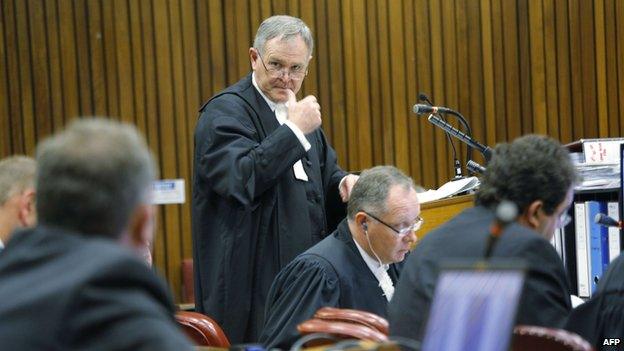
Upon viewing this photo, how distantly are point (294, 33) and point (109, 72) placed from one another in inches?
122

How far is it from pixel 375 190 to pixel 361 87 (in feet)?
12.2

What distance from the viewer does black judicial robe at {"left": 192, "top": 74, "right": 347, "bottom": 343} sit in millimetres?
4266

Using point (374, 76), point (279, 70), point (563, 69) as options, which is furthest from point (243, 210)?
point (563, 69)

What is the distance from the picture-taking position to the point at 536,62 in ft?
25.7

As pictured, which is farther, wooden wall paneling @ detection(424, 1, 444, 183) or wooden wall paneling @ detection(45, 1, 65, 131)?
wooden wall paneling @ detection(424, 1, 444, 183)

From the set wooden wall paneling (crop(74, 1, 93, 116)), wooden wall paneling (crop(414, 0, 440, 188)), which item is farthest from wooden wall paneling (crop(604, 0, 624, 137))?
wooden wall paneling (crop(74, 1, 93, 116))

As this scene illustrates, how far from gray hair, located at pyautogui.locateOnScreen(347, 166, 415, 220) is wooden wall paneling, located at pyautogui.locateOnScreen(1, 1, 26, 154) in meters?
3.84

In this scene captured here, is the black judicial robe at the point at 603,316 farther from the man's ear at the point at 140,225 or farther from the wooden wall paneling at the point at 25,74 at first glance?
the wooden wall paneling at the point at 25,74

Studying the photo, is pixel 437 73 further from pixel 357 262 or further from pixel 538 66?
pixel 357 262

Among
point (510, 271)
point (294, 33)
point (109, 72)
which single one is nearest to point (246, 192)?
point (294, 33)

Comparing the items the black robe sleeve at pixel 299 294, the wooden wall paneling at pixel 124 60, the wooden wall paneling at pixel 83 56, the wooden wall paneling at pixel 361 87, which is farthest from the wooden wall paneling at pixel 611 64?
the black robe sleeve at pixel 299 294

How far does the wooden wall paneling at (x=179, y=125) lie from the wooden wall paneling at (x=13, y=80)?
101cm

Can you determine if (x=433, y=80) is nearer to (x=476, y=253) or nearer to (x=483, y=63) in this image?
(x=483, y=63)

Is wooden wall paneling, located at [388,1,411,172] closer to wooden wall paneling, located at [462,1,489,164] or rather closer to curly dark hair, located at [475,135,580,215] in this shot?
wooden wall paneling, located at [462,1,489,164]
